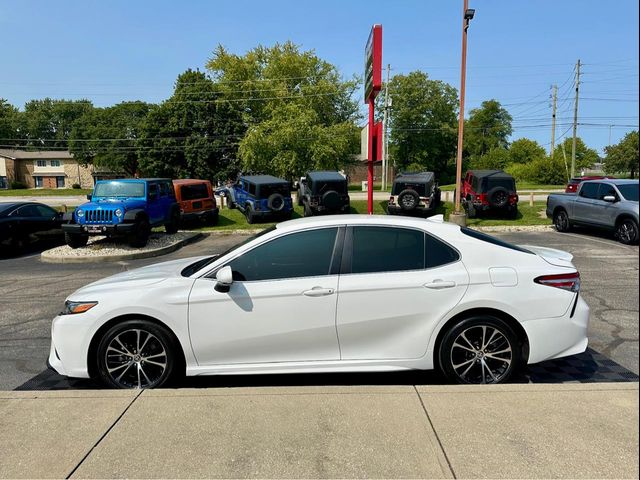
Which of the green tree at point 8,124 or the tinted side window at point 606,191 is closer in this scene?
the tinted side window at point 606,191

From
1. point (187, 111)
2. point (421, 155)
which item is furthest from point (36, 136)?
point (421, 155)

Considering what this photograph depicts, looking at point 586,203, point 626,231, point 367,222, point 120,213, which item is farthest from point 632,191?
point 586,203

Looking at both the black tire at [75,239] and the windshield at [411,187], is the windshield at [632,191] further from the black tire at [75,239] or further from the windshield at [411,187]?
the black tire at [75,239]

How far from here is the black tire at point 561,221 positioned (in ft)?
50.5

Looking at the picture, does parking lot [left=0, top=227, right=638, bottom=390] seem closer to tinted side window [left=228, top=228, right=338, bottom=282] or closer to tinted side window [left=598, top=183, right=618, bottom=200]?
A: tinted side window [left=228, top=228, right=338, bottom=282]

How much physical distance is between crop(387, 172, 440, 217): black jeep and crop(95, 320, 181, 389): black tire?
15.6 metres

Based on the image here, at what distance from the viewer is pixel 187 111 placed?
1956 inches

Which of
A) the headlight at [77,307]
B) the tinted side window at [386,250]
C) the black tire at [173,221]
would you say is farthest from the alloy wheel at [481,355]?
the black tire at [173,221]

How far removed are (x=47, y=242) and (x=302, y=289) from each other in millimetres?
14011

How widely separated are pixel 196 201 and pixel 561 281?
17.0 metres

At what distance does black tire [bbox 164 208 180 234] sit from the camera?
16.2 metres

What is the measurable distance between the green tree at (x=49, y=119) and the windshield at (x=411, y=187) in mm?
97070

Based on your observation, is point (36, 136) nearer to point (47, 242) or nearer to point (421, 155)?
point (421, 155)

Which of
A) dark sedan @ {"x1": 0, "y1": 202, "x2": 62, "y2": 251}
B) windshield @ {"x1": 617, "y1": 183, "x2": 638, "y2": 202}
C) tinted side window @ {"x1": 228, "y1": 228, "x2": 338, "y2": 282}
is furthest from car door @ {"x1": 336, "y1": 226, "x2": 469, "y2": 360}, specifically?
dark sedan @ {"x1": 0, "y1": 202, "x2": 62, "y2": 251}
